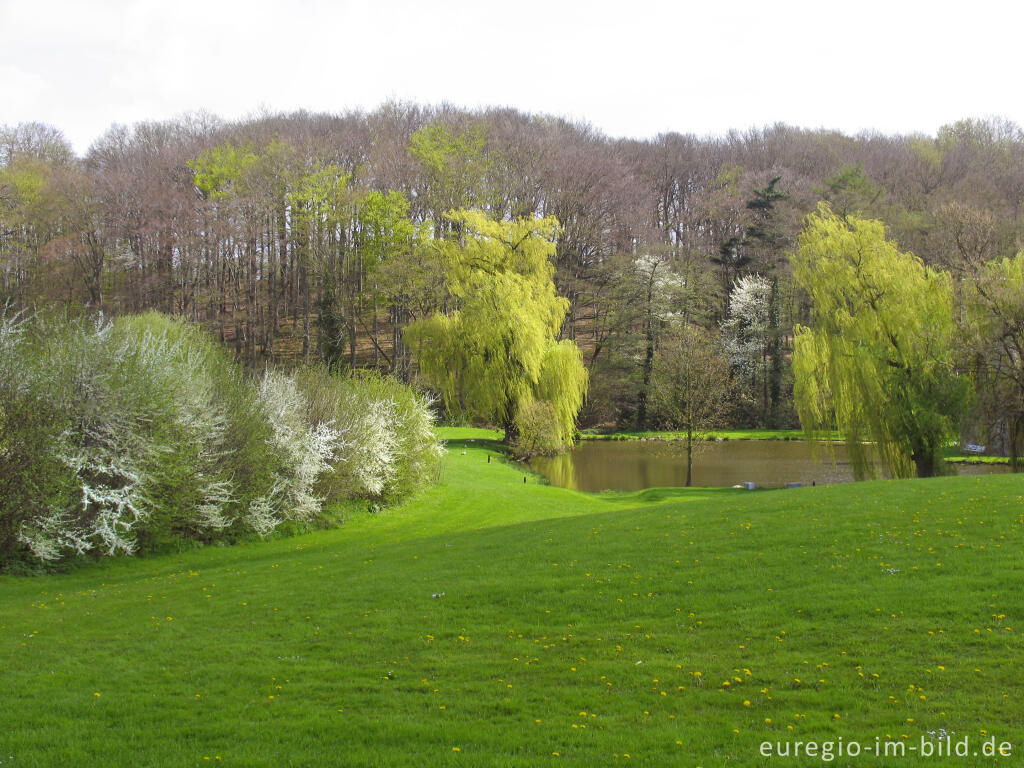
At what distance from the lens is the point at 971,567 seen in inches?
360

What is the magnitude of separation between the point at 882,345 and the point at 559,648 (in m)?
22.7

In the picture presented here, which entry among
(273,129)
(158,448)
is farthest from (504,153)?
(158,448)

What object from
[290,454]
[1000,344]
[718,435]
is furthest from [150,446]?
[718,435]

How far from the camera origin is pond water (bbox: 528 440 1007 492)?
3288 centimetres

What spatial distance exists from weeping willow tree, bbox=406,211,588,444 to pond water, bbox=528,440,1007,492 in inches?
108

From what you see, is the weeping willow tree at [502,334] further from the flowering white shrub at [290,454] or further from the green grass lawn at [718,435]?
the flowering white shrub at [290,454]

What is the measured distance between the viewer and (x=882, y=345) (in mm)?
25828

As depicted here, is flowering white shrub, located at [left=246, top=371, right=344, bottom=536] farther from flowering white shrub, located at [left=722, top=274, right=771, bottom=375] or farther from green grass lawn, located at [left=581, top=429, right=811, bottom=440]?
flowering white shrub, located at [left=722, top=274, right=771, bottom=375]

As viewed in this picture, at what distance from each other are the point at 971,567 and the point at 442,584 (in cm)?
736

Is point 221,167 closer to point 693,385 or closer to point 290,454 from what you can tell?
point 693,385

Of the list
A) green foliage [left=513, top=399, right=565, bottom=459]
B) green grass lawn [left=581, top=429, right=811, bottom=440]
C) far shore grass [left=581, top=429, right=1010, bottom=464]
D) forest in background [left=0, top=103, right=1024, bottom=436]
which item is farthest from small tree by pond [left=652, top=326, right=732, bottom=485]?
forest in background [left=0, top=103, right=1024, bottom=436]

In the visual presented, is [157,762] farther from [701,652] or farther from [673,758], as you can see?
[701,652]

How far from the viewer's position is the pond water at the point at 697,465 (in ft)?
108

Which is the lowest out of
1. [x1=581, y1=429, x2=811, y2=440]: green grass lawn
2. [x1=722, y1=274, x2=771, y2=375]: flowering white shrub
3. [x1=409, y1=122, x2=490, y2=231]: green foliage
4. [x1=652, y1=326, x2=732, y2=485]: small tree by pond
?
[x1=581, y1=429, x2=811, y2=440]: green grass lawn
